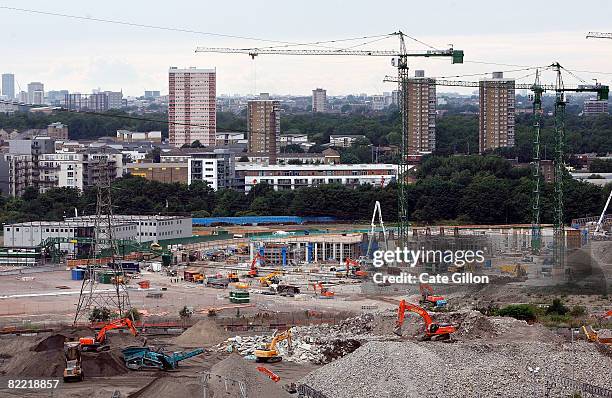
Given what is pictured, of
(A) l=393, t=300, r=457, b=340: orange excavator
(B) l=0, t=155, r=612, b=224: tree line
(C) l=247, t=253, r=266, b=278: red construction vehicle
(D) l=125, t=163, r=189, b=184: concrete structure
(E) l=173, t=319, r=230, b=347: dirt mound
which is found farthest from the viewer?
(D) l=125, t=163, r=189, b=184: concrete structure

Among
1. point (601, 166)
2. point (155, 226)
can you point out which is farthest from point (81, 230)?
point (601, 166)

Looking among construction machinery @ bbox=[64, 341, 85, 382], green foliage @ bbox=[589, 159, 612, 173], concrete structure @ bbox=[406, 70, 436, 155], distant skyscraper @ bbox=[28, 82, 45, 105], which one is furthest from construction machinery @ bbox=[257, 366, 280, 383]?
distant skyscraper @ bbox=[28, 82, 45, 105]

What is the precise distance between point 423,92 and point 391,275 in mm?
39120

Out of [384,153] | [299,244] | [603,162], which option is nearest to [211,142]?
[384,153]

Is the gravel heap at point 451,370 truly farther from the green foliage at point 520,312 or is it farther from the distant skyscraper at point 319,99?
the distant skyscraper at point 319,99

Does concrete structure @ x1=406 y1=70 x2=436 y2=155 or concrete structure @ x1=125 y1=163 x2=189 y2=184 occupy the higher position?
concrete structure @ x1=406 y1=70 x2=436 y2=155

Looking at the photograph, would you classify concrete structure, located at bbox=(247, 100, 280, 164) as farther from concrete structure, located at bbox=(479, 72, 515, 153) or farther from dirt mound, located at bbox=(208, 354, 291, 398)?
dirt mound, located at bbox=(208, 354, 291, 398)

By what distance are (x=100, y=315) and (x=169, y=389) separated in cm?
711

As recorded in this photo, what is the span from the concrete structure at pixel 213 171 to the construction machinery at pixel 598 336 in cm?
3004

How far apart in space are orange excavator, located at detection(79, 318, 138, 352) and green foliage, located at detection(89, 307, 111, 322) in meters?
2.32

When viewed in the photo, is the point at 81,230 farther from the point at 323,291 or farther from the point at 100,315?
the point at 100,315

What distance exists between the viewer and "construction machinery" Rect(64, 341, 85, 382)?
14.8 metres

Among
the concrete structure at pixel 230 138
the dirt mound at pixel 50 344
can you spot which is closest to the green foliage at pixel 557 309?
the dirt mound at pixel 50 344

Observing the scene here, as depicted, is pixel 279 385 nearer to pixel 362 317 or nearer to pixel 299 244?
pixel 362 317
